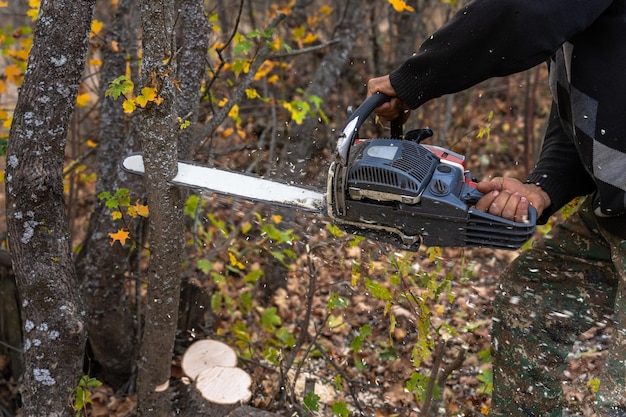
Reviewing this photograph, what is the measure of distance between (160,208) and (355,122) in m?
0.76

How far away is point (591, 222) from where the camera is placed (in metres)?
2.72

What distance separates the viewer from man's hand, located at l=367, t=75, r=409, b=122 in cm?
237

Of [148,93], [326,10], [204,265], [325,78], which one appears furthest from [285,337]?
[326,10]

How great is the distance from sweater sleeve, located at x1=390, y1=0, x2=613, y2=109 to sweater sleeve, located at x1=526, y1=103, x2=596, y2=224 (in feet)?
2.17

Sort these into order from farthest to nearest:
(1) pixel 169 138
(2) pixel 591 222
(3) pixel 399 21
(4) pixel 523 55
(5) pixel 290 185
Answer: (3) pixel 399 21 → (2) pixel 591 222 → (5) pixel 290 185 → (1) pixel 169 138 → (4) pixel 523 55

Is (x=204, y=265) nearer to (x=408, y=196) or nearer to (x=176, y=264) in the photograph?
(x=176, y=264)

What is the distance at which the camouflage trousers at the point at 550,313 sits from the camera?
2.70m

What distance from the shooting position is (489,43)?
2.14m

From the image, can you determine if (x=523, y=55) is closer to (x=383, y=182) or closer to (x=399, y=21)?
(x=383, y=182)

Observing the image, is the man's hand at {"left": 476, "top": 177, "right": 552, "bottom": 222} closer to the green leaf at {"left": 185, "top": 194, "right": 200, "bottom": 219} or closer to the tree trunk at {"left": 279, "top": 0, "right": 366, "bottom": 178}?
the green leaf at {"left": 185, "top": 194, "right": 200, "bottom": 219}

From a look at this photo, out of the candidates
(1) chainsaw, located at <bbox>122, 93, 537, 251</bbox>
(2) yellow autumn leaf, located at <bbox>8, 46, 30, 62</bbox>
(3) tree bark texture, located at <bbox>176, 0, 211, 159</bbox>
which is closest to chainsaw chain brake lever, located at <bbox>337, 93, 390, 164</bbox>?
(1) chainsaw, located at <bbox>122, 93, 537, 251</bbox>

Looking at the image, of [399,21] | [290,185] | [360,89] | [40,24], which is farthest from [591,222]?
[360,89]

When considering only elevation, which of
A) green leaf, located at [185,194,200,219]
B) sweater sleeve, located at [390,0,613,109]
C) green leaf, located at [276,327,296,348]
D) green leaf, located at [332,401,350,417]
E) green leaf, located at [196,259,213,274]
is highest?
sweater sleeve, located at [390,0,613,109]

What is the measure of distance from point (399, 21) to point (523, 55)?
3483mm
